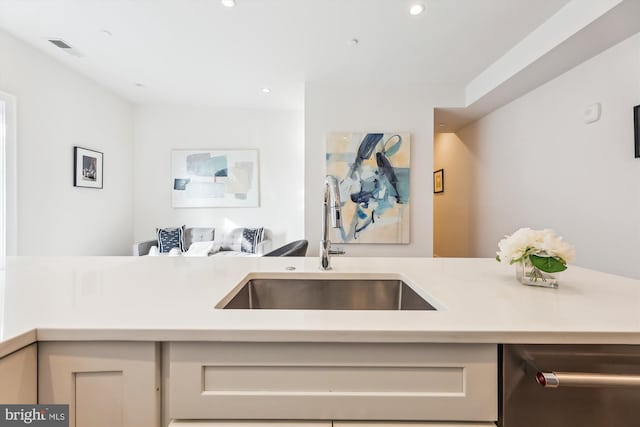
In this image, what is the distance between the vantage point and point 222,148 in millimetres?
4598

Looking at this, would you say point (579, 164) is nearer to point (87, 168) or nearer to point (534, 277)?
point (534, 277)

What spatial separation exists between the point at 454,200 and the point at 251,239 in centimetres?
330

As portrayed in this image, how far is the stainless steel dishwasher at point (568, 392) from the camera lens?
52 cm

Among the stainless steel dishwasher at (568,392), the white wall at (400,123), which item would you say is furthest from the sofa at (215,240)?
the stainless steel dishwasher at (568,392)

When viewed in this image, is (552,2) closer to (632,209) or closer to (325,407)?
(632,209)

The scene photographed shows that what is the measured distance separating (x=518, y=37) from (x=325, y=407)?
321cm

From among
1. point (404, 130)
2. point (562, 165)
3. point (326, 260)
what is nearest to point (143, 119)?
point (404, 130)

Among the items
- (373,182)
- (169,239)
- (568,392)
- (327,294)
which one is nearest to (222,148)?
(169,239)

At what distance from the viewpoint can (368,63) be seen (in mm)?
2975

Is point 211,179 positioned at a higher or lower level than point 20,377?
higher

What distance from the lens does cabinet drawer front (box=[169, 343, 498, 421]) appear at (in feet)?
1.76

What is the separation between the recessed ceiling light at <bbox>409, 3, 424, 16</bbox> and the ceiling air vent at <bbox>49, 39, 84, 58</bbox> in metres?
3.10

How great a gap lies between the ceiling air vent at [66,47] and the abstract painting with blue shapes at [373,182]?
8.83 feet

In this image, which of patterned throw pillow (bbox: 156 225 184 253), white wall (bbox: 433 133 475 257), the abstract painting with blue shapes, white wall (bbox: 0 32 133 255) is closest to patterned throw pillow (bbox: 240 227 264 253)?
patterned throw pillow (bbox: 156 225 184 253)
